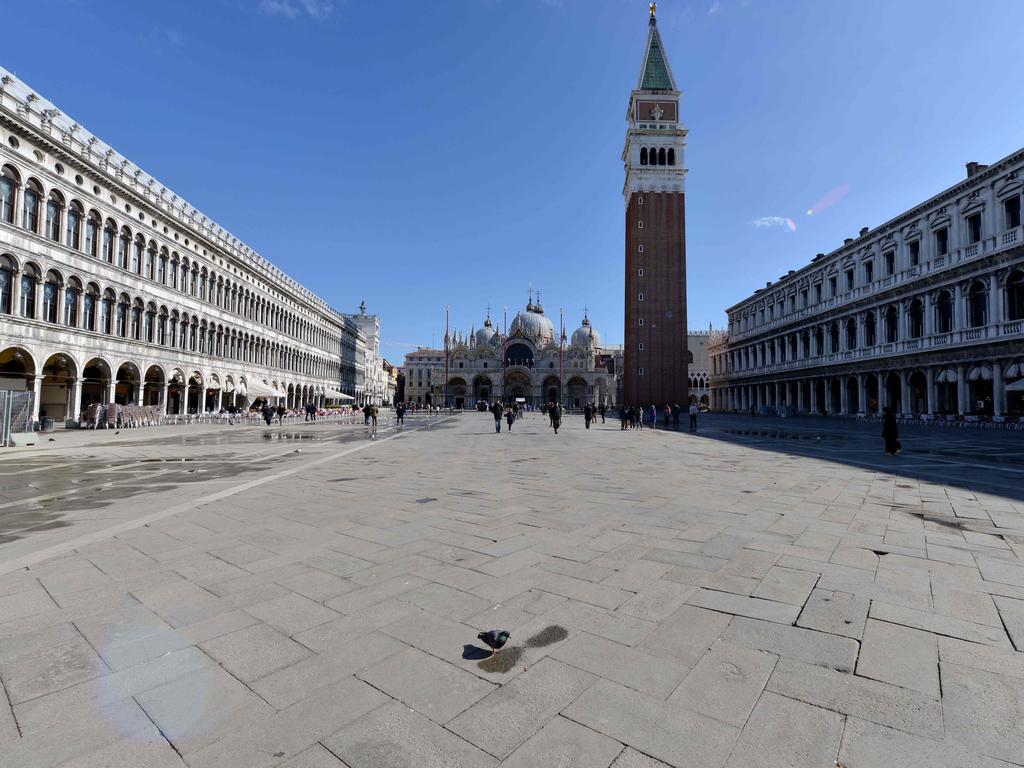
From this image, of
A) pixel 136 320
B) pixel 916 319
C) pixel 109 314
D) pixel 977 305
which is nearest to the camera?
pixel 109 314

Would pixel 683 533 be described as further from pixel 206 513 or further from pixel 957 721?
pixel 206 513

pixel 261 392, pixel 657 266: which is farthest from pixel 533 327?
pixel 261 392

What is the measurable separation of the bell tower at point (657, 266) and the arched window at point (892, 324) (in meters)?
23.6

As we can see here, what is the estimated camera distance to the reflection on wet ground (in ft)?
21.8

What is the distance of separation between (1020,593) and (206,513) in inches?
330

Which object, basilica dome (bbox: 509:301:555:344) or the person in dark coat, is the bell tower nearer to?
the person in dark coat

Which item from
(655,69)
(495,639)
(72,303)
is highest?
(655,69)

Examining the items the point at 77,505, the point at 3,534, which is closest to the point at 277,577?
the point at 3,534

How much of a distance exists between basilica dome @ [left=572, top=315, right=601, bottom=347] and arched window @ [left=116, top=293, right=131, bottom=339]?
95542 millimetres

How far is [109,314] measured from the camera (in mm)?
26672

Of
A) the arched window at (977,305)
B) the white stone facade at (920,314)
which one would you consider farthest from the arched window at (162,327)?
the arched window at (977,305)

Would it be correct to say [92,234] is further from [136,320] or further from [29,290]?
[136,320]

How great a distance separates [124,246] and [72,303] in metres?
5.43

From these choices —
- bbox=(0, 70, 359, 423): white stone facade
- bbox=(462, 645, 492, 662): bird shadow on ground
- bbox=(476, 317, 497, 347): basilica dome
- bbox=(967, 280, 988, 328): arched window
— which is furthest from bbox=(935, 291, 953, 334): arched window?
bbox=(476, 317, 497, 347): basilica dome
